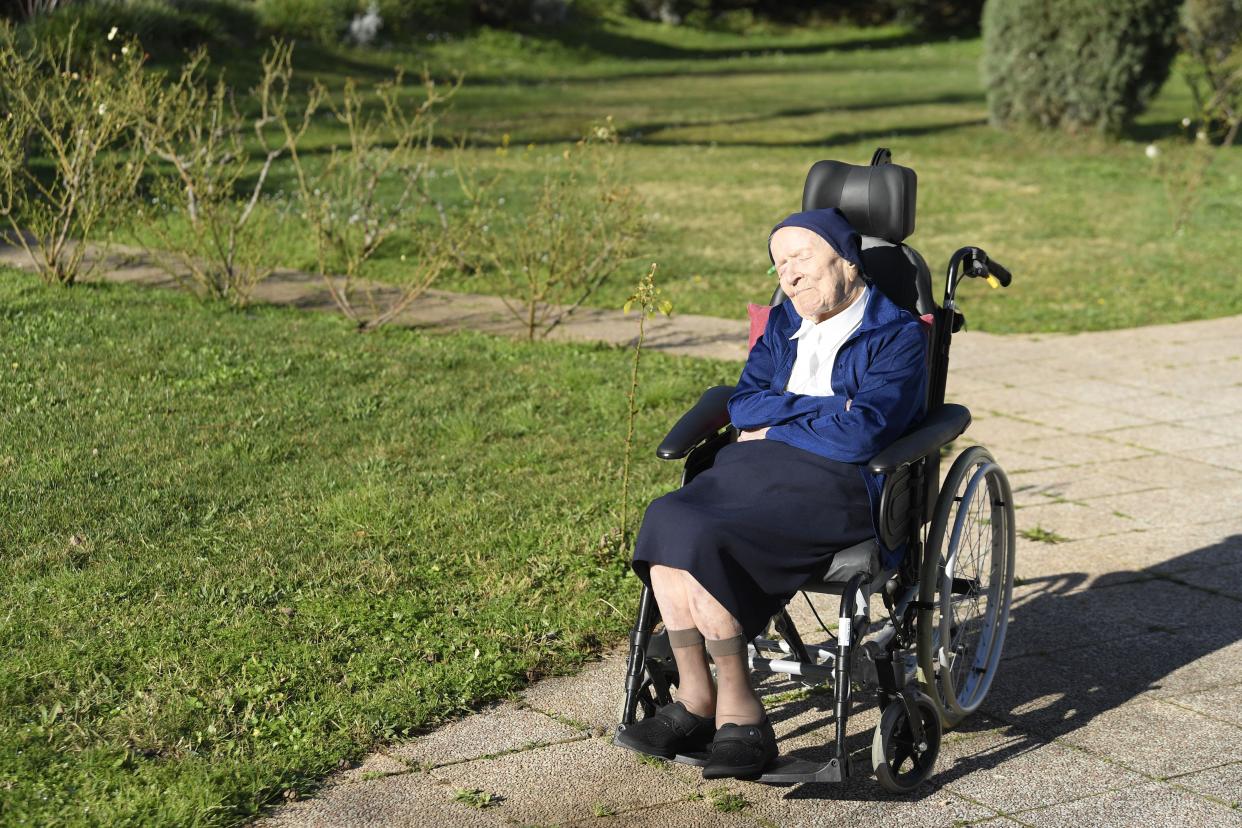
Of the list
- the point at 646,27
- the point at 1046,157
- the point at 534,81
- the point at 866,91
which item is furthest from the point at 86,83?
the point at 646,27

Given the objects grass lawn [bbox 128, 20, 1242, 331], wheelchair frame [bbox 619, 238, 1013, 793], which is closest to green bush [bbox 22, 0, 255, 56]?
grass lawn [bbox 128, 20, 1242, 331]

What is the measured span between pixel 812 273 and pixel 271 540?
2.18 m

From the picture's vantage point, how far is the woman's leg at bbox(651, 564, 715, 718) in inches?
137

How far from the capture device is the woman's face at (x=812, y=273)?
3.83 metres

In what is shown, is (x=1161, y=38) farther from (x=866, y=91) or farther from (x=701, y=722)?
(x=701, y=722)

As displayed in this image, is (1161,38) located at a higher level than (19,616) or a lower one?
higher

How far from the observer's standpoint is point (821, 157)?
16.8 metres

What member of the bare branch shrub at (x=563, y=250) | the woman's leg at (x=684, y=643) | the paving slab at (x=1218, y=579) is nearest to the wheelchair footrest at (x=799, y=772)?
the woman's leg at (x=684, y=643)

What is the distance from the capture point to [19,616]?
14.1 ft

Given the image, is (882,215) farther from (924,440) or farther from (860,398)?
(924,440)

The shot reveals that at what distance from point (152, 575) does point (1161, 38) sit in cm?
1557

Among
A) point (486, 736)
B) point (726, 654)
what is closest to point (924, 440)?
point (726, 654)

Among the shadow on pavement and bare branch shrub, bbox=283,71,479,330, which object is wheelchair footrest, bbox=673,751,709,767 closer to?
the shadow on pavement

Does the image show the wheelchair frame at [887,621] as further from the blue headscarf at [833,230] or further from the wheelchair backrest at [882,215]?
the blue headscarf at [833,230]
